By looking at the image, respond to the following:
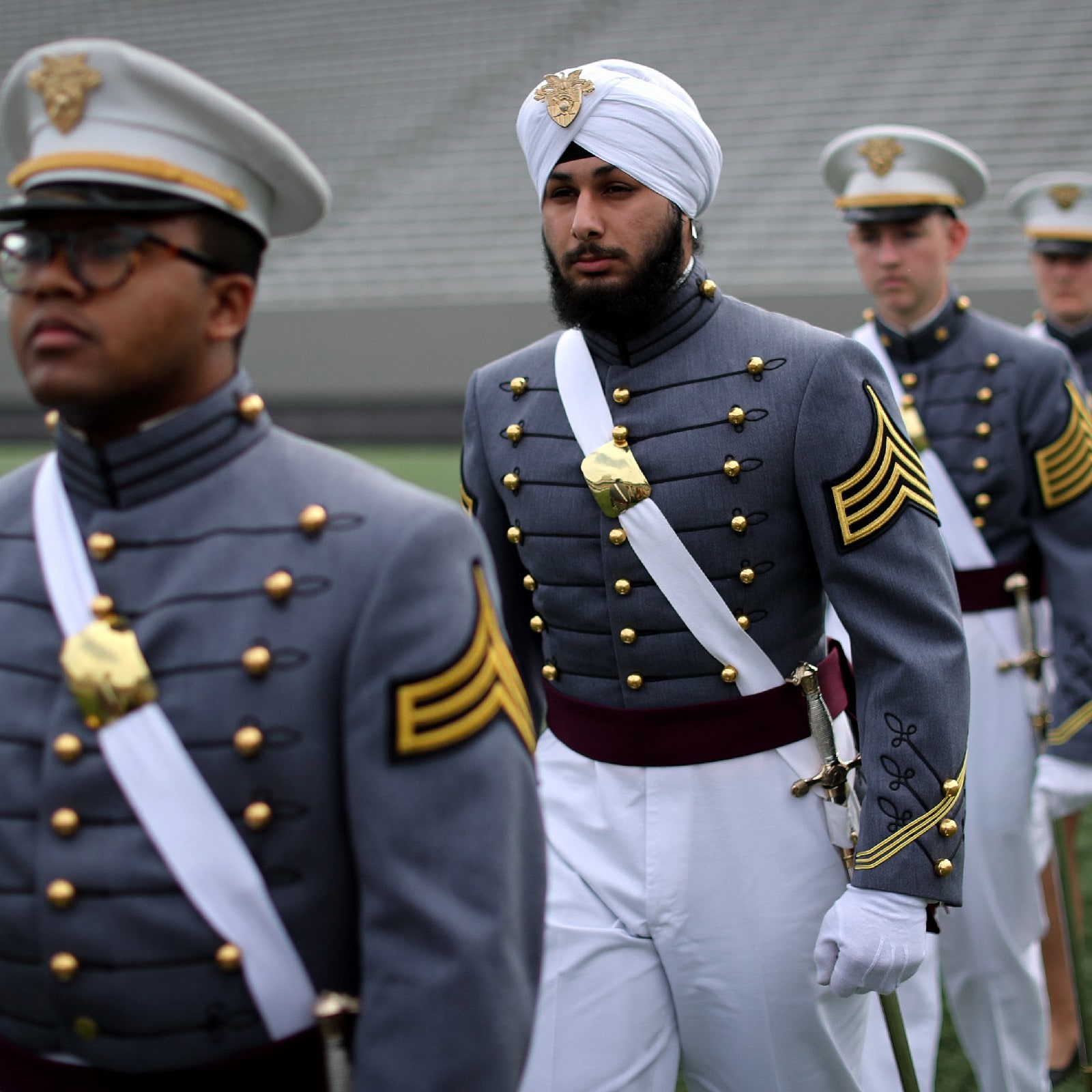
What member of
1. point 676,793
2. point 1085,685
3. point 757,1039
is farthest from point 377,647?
point 1085,685

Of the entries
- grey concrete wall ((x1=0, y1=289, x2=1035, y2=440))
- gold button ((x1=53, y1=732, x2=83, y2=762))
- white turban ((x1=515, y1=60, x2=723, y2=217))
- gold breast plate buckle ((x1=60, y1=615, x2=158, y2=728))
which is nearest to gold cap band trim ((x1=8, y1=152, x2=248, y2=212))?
gold breast plate buckle ((x1=60, y1=615, x2=158, y2=728))

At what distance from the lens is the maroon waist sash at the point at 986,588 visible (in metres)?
3.99

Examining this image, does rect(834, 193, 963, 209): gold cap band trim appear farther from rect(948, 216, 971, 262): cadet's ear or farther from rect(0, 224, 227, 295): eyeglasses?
rect(0, 224, 227, 295): eyeglasses

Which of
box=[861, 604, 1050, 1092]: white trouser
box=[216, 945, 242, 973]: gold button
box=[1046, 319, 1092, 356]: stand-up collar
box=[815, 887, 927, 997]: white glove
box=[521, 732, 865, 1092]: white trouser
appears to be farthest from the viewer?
box=[1046, 319, 1092, 356]: stand-up collar

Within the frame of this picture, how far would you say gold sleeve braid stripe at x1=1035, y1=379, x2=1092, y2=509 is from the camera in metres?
3.90

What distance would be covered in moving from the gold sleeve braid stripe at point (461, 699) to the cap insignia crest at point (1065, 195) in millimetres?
4516

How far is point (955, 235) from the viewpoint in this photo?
4.36 m

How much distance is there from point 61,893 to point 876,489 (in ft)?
4.75

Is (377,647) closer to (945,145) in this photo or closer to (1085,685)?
(1085,685)

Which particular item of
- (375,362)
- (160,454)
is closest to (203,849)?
(160,454)

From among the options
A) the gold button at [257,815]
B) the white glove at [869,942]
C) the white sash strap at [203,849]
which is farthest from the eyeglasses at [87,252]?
the white glove at [869,942]

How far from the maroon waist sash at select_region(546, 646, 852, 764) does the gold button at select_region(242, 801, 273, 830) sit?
1.08 meters

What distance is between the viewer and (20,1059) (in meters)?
1.78

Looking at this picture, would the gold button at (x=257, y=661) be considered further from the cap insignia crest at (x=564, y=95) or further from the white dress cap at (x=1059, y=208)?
the white dress cap at (x=1059, y=208)
